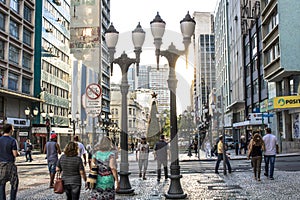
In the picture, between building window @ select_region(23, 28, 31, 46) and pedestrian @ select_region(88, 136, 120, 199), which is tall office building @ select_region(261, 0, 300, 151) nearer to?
pedestrian @ select_region(88, 136, 120, 199)

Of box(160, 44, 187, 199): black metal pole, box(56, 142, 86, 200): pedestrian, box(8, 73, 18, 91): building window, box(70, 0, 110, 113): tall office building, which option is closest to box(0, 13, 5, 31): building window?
box(8, 73, 18, 91): building window

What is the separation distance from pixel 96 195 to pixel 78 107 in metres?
67.8

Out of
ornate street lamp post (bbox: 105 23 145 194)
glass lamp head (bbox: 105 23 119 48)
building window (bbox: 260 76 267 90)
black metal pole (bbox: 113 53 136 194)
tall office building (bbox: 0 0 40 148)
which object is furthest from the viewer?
building window (bbox: 260 76 267 90)

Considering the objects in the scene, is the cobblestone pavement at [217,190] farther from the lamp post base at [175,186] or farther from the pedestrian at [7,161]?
the pedestrian at [7,161]

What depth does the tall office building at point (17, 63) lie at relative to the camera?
140ft

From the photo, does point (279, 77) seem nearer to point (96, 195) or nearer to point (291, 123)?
point (291, 123)

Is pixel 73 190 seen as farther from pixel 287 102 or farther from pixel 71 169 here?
pixel 287 102

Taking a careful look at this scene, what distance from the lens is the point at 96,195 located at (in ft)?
21.7

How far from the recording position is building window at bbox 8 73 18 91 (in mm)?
44312

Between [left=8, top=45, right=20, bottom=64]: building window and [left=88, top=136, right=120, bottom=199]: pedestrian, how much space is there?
40669mm

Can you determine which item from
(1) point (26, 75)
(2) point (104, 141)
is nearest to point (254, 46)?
(1) point (26, 75)

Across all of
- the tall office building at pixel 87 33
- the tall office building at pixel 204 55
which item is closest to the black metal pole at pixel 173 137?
the tall office building at pixel 87 33

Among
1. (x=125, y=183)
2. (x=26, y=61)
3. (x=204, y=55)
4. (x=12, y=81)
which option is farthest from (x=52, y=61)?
(x=204, y=55)

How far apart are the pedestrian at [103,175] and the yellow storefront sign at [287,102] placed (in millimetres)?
29197
